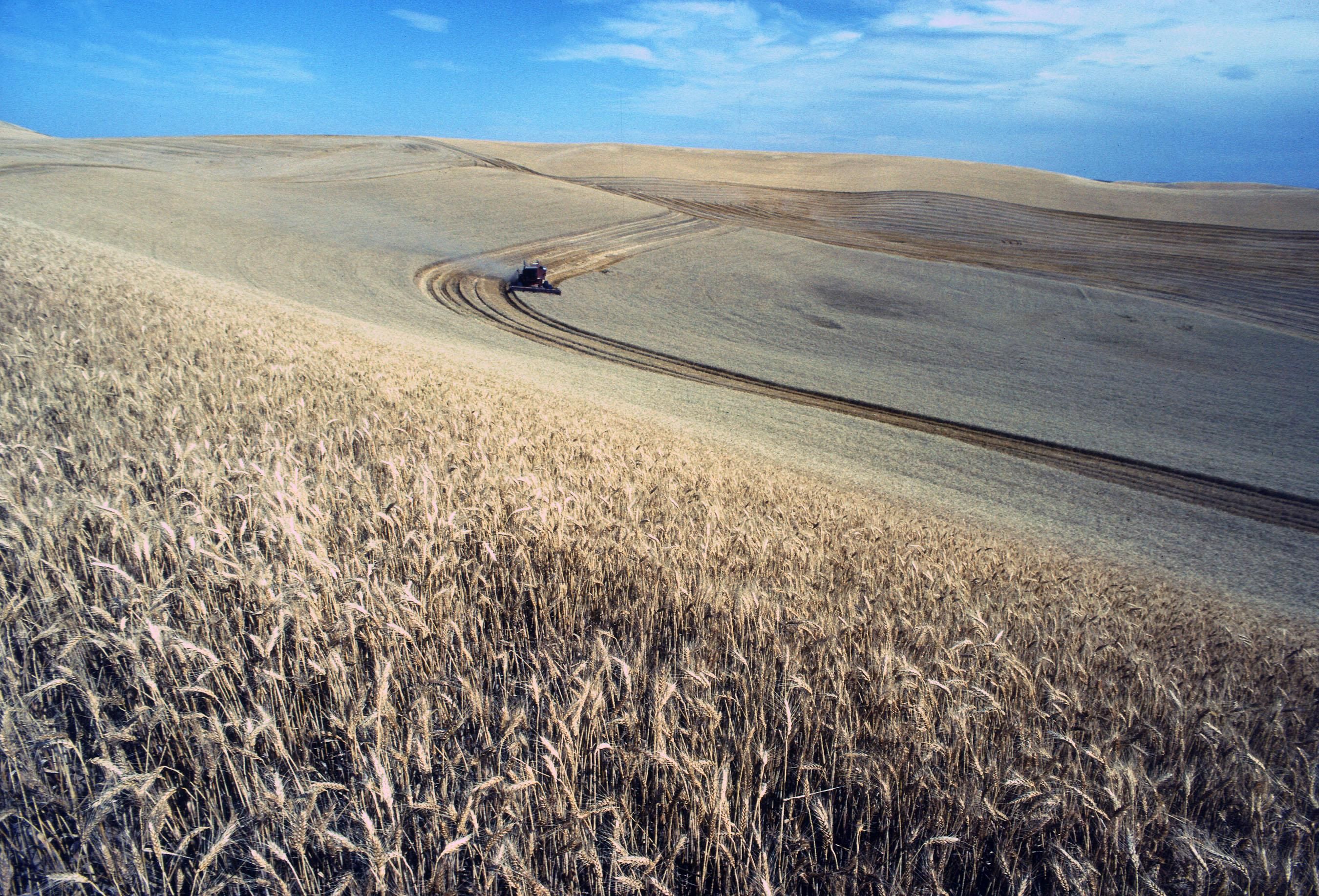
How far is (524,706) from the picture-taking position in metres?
2.10

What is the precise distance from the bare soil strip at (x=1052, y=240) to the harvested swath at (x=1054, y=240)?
11cm

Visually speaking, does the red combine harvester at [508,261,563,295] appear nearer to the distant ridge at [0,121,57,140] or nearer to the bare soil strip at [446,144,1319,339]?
the bare soil strip at [446,144,1319,339]

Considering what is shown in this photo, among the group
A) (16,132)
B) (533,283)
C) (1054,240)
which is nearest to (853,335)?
(533,283)

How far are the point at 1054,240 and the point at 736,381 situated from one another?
35849 mm

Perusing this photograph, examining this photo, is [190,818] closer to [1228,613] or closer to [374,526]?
[374,526]

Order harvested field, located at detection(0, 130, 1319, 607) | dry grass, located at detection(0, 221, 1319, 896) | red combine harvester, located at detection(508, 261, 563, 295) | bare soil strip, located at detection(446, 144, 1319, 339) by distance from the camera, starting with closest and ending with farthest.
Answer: dry grass, located at detection(0, 221, 1319, 896) → harvested field, located at detection(0, 130, 1319, 607) → red combine harvester, located at detection(508, 261, 563, 295) → bare soil strip, located at detection(446, 144, 1319, 339)

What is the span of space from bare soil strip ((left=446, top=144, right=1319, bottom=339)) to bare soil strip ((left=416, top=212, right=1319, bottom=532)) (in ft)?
49.5

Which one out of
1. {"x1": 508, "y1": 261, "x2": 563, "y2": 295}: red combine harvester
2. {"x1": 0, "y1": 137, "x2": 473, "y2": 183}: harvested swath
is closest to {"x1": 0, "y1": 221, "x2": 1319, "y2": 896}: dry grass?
{"x1": 508, "y1": 261, "x2": 563, "y2": 295}: red combine harvester

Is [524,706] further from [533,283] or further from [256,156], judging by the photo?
[256,156]

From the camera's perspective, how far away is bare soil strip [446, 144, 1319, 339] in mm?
35000

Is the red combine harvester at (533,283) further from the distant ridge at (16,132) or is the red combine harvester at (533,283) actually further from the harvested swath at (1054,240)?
the distant ridge at (16,132)

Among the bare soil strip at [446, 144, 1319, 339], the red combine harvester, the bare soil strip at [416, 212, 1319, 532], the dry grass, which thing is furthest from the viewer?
the bare soil strip at [446, 144, 1319, 339]

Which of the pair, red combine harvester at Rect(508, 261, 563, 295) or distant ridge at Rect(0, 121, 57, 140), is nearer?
red combine harvester at Rect(508, 261, 563, 295)

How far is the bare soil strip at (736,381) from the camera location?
1505cm
